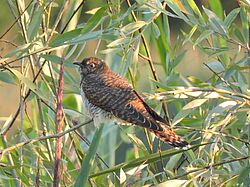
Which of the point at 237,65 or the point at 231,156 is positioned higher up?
the point at 237,65

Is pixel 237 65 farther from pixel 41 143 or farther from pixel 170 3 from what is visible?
pixel 41 143

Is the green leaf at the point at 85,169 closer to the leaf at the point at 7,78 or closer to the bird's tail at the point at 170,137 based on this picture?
the bird's tail at the point at 170,137

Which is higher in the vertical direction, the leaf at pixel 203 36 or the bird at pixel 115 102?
the leaf at pixel 203 36

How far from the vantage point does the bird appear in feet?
6.79

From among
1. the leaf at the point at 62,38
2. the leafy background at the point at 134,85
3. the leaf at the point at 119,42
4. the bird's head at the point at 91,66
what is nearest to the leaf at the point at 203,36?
the leafy background at the point at 134,85

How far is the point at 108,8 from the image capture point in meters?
2.01

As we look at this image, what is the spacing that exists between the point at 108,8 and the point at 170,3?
0.70 feet

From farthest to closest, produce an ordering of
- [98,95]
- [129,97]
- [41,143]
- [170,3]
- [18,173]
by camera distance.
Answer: [98,95], [129,97], [41,143], [18,173], [170,3]

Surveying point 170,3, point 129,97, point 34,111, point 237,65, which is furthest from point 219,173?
point 34,111

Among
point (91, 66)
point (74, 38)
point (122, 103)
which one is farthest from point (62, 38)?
point (91, 66)

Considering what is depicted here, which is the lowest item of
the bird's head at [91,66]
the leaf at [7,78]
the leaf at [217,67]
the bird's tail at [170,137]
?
the bird's tail at [170,137]

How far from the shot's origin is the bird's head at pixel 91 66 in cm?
279

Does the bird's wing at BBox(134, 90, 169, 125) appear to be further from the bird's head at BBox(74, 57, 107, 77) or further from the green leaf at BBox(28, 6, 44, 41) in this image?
the bird's head at BBox(74, 57, 107, 77)

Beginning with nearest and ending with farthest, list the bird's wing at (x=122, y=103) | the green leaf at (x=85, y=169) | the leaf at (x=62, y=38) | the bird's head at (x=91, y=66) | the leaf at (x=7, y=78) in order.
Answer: the green leaf at (x=85, y=169) < the leaf at (x=62, y=38) < the leaf at (x=7, y=78) < the bird's wing at (x=122, y=103) < the bird's head at (x=91, y=66)
